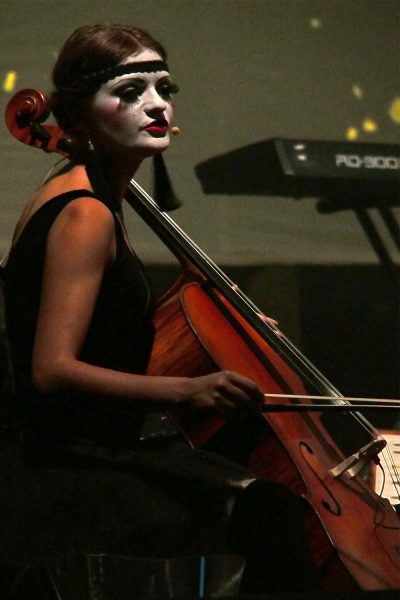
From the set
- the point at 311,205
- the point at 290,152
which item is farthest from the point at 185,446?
the point at 311,205

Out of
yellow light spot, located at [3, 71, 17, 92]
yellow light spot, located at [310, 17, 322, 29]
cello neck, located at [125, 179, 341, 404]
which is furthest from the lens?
yellow light spot, located at [310, 17, 322, 29]

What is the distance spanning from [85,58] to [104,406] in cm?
48

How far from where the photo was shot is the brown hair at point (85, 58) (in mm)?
1536

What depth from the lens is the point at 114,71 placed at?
1557 millimetres

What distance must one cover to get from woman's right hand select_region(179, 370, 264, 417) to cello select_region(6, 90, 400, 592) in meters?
0.06

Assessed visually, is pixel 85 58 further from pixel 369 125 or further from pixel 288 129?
pixel 369 125

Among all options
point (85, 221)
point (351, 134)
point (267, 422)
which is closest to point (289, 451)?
point (267, 422)

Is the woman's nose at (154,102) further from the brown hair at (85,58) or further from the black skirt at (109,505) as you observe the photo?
the black skirt at (109,505)

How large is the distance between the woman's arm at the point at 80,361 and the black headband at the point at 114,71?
264 mm

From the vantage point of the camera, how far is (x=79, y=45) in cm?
153

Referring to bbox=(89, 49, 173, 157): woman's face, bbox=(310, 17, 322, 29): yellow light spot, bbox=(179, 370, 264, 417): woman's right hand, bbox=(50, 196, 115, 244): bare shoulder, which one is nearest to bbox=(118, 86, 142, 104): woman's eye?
bbox=(89, 49, 173, 157): woman's face

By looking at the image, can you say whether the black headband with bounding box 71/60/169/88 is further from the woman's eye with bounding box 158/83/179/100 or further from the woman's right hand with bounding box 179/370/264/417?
the woman's right hand with bounding box 179/370/264/417

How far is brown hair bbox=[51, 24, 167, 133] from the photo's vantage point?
5.04 feet

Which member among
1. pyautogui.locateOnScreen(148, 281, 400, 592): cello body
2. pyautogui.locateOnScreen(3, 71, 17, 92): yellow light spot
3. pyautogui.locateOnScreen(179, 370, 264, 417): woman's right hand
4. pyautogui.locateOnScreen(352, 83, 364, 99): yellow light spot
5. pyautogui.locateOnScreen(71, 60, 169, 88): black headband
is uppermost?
pyautogui.locateOnScreen(71, 60, 169, 88): black headband
